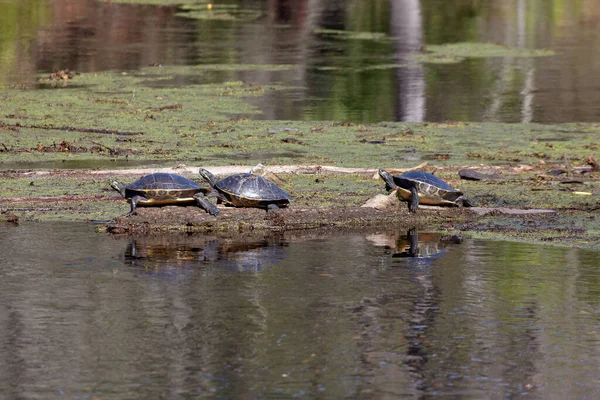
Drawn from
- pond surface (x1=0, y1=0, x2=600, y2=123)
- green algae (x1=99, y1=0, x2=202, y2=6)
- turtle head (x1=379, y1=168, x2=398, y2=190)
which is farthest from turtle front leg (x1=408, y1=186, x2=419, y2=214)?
green algae (x1=99, y1=0, x2=202, y2=6)

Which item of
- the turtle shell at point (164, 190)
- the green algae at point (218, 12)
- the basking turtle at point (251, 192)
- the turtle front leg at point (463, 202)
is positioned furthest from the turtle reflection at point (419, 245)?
the green algae at point (218, 12)

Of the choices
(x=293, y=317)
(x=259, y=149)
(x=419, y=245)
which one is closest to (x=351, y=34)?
(x=259, y=149)

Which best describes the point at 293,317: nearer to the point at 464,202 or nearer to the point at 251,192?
the point at 251,192

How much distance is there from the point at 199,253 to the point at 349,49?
62.9ft

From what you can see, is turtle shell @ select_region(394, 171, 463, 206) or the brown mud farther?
turtle shell @ select_region(394, 171, 463, 206)

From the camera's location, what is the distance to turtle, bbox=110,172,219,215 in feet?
41.8

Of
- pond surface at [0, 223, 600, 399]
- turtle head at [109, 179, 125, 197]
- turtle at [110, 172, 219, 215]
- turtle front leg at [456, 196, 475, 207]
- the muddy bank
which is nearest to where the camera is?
pond surface at [0, 223, 600, 399]

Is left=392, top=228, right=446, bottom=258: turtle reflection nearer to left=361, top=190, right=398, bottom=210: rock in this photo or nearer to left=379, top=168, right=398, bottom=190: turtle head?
left=361, top=190, right=398, bottom=210: rock

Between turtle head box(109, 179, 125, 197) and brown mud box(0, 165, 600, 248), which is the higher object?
turtle head box(109, 179, 125, 197)

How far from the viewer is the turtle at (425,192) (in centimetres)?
1335

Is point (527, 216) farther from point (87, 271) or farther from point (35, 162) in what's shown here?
point (35, 162)

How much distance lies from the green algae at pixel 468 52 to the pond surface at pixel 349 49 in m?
0.40

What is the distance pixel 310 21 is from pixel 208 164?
840 inches

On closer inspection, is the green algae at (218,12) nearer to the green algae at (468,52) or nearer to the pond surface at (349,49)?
the pond surface at (349,49)
